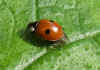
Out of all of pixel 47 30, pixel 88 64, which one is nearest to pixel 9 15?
pixel 47 30

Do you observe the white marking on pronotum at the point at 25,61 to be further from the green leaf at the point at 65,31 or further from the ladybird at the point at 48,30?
the ladybird at the point at 48,30

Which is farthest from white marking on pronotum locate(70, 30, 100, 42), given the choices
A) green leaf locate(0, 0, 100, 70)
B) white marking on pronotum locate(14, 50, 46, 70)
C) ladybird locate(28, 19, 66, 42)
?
white marking on pronotum locate(14, 50, 46, 70)

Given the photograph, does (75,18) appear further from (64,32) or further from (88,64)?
(88,64)

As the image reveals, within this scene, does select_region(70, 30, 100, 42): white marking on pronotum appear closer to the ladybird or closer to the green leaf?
the green leaf

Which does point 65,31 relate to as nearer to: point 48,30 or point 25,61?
point 48,30

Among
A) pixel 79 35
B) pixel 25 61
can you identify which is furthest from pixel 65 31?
pixel 25 61

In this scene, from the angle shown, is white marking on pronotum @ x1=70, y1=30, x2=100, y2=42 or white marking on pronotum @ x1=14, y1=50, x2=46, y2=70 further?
white marking on pronotum @ x1=70, y1=30, x2=100, y2=42
